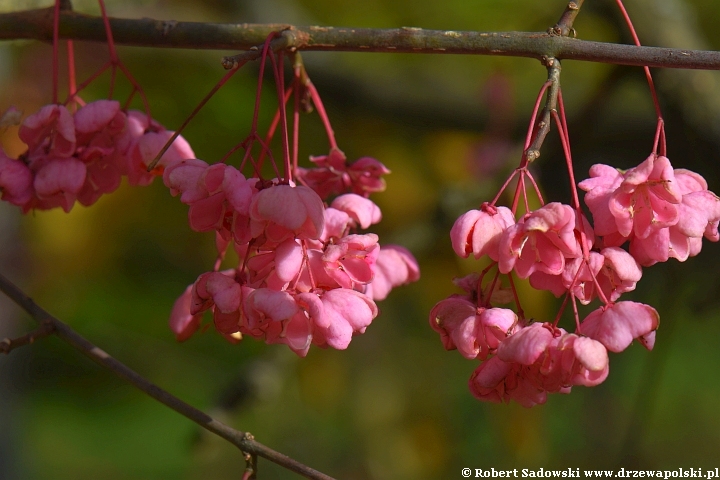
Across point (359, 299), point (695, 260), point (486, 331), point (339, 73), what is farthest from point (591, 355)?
point (339, 73)

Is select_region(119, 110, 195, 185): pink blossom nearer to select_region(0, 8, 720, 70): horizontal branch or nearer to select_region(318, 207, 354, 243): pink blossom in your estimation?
select_region(0, 8, 720, 70): horizontal branch

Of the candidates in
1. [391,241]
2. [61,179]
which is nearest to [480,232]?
[61,179]

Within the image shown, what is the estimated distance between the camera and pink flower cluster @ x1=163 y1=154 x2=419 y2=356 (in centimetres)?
89

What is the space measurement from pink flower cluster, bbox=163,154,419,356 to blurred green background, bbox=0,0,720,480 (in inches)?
37.9

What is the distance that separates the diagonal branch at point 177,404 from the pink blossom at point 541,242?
341 millimetres

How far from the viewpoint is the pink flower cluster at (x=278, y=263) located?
892 mm

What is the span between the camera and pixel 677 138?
79.4 inches

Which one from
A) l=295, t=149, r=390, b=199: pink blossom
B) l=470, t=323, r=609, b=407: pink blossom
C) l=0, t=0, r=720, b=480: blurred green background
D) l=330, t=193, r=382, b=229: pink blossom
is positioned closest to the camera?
l=470, t=323, r=609, b=407: pink blossom

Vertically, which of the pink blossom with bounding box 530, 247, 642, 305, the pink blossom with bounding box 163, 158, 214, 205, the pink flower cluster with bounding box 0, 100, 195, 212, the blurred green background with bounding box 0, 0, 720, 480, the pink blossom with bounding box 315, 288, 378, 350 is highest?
the blurred green background with bounding box 0, 0, 720, 480

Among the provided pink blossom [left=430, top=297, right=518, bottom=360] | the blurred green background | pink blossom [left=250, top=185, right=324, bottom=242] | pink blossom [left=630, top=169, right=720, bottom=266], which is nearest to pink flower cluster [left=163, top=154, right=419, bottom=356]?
pink blossom [left=250, top=185, right=324, bottom=242]

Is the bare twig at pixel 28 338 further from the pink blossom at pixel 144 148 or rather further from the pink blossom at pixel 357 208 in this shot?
the pink blossom at pixel 357 208

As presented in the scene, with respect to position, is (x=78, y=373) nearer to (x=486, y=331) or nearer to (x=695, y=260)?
(x=695, y=260)

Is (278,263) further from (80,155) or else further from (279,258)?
(80,155)

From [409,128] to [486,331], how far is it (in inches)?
81.0
